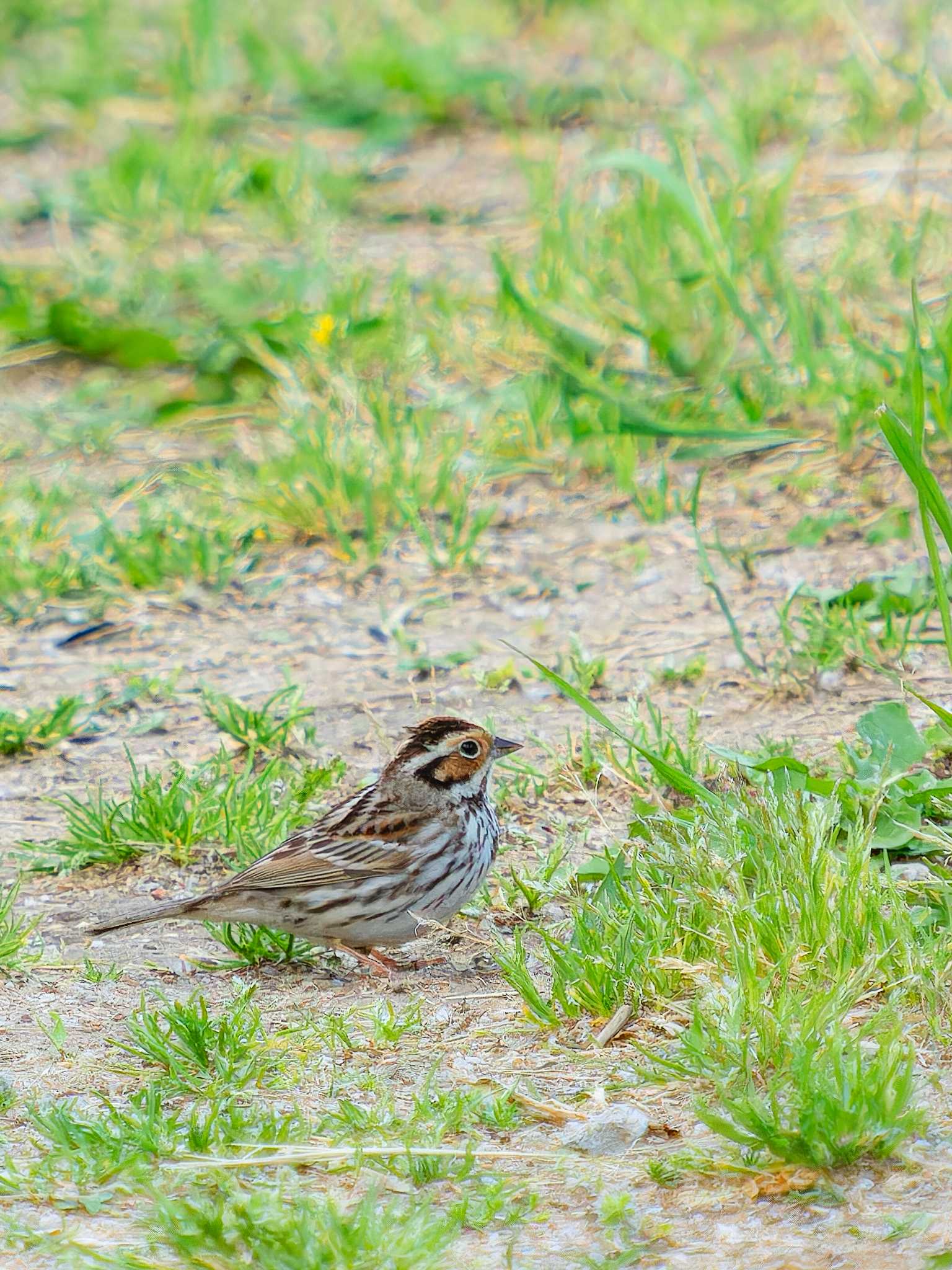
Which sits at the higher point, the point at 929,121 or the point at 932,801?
the point at 929,121

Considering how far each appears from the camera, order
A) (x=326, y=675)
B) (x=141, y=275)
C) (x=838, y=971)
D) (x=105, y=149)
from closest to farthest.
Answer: (x=838, y=971) < (x=326, y=675) < (x=141, y=275) < (x=105, y=149)

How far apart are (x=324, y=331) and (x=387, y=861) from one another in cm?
394

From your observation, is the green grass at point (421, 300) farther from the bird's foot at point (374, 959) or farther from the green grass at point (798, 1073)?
the green grass at point (798, 1073)

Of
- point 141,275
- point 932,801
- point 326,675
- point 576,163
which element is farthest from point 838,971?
point 576,163

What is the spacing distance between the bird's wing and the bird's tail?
4.9 inches

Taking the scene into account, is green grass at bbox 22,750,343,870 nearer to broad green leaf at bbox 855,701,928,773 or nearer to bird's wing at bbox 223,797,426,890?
bird's wing at bbox 223,797,426,890

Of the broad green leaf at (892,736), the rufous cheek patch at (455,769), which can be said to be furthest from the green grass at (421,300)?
the rufous cheek patch at (455,769)

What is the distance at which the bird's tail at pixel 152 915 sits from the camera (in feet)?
15.0

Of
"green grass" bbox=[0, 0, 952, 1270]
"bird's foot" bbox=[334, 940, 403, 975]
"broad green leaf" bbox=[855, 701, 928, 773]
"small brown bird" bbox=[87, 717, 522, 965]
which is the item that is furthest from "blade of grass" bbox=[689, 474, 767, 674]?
"bird's foot" bbox=[334, 940, 403, 975]

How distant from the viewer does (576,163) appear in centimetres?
1003

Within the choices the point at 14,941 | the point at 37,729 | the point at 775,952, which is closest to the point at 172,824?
the point at 14,941

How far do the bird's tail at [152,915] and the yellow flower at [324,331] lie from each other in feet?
13.1

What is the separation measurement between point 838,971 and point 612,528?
12.2 feet

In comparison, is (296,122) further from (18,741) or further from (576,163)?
(18,741)
